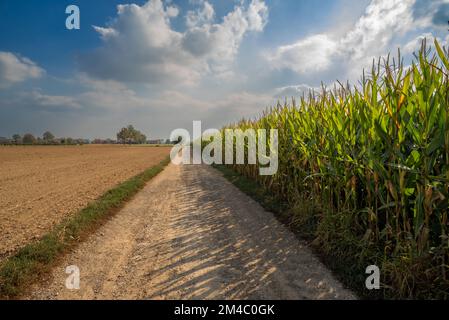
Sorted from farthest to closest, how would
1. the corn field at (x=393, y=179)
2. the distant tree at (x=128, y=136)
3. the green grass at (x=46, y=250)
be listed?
the distant tree at (x=128, y=136), the green grass at (x=46, y=250), the corn field at (x=393, y=179)

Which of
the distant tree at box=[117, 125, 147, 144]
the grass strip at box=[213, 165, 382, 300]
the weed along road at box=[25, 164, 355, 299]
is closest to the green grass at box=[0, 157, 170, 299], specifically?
the weed along road at box=[25, 164, 355, 299]

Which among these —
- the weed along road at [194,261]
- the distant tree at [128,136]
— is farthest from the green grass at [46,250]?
the distant tree at [128,136]

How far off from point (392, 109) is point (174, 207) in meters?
6.00

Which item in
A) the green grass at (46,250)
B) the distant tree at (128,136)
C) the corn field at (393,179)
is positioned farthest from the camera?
the distant tree at (128,136)

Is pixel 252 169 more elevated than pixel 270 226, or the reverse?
pixel 252 169

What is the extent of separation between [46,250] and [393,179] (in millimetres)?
5488

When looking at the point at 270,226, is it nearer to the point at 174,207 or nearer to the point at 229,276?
the point at 229,276

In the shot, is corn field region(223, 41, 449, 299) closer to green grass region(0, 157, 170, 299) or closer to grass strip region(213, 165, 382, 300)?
grass strip region(213, 165, 382, 300)

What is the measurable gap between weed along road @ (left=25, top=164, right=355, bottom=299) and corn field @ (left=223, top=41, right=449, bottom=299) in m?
0.65

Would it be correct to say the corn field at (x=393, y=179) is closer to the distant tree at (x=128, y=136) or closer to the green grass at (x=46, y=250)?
the green grass at (x=46, y=250)

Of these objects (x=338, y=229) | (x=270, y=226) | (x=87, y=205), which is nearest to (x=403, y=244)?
(x=338, y=229)

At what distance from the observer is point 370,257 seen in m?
3.62

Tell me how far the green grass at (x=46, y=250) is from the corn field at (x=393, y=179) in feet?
14.9

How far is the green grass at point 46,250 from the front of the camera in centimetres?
353
